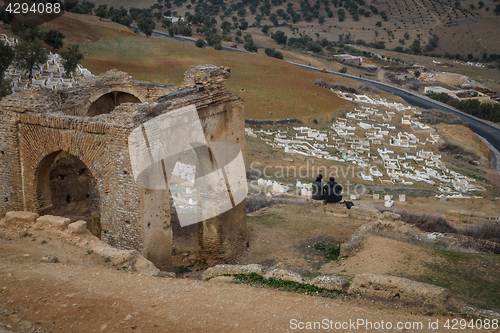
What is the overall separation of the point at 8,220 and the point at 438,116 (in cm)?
4709

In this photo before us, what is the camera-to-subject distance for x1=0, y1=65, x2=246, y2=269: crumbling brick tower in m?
11.6

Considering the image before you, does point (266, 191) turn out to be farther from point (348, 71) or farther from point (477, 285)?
point (348, 71)

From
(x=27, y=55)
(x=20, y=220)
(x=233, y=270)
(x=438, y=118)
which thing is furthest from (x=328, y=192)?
(x=438, y=118)

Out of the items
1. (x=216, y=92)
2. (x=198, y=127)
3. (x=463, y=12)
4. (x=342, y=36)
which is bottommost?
(x=198, y=127)

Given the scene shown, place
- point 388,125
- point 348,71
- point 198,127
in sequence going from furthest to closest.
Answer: point 348,71 < point 388,125 < point 198,127

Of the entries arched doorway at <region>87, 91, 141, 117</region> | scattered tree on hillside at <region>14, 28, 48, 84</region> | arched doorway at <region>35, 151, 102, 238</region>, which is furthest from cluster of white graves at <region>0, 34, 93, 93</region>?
arched doorway at <region>35, 151, 102, 238</region>

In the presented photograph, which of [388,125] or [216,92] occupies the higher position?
[216,92]

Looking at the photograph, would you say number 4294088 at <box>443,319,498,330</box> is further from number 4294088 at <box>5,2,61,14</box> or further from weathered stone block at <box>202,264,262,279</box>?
number 4294088 at <box>5,2,61,14</box>

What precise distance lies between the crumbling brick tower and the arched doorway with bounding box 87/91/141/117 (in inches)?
2.1

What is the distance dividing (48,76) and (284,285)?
30249mm

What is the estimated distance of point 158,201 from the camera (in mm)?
12141

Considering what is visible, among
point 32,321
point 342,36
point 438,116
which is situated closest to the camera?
point 32,321

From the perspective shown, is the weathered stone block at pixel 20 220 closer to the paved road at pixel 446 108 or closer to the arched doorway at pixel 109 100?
the arched doorway at pixel 109 100

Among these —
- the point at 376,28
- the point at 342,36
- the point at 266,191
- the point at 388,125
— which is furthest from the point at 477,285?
the point at 376,28
